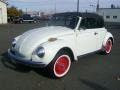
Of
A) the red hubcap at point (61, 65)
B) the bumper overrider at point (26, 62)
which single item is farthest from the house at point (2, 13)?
the red hubcap at point (61, 65)

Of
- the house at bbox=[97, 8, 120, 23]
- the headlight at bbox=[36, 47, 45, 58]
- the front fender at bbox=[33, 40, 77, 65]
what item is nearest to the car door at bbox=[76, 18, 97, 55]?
the front fender at bbox=[33, 40, 77, 65]

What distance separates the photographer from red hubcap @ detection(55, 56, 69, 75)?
6468 millimetres

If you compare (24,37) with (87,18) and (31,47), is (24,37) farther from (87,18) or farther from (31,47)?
(87,18)

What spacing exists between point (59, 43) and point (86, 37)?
1.61m

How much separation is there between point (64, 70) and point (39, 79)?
812 millimetres

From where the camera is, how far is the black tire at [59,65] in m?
Result: 6.26

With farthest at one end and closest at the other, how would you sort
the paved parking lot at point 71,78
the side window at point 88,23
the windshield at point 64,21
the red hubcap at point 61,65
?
the side window at point 88,23 < the windshield at point 64,21 < the red hubcap at point 61,65 < the paved parking lot at point 71,78

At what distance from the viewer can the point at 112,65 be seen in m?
7.90

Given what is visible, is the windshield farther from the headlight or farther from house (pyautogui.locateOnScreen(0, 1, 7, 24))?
house (pyautogui.locateOnScreen(0, 1, 7, 24))

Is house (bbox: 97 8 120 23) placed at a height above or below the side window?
above

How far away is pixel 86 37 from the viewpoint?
25.5ft

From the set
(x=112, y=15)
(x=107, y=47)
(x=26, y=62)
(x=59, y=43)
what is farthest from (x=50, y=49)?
(x=112, y=15)

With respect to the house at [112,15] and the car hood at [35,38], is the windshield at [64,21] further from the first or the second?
the house at [112,15]

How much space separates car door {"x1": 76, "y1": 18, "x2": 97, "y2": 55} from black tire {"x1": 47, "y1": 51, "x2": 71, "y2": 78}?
82 cm
